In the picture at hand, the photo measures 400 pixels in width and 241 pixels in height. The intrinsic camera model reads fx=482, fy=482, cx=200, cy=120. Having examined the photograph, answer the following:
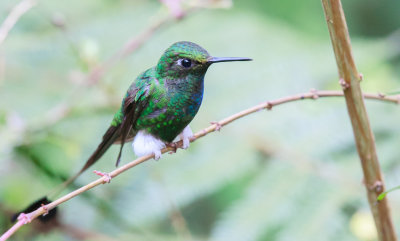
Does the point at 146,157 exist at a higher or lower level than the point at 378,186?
higher

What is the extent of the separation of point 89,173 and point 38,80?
1.32 m

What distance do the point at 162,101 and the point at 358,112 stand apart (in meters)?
0.75

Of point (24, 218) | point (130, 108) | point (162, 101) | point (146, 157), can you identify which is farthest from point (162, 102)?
point (24, 218)

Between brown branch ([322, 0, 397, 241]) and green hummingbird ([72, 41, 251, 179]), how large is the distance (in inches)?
16.6

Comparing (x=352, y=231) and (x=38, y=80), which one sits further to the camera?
(x=38, y=80)

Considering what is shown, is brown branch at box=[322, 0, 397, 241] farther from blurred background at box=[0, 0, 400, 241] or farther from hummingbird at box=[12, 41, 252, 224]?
blurred background at box=[0, 0, 400, 241]

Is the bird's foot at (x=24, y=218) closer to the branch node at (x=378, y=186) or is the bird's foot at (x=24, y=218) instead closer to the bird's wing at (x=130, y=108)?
the bird's wing at (x=130, y=108)

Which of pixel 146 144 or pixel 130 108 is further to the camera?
pixel 146 144

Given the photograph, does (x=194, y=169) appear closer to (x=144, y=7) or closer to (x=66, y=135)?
(x=66, y=135)

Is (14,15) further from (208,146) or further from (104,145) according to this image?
(208,146)

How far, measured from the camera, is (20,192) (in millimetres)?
2682

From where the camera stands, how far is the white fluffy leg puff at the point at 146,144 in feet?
6.09

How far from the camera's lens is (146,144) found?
1.88 m

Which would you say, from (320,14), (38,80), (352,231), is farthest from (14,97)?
(320,14)
